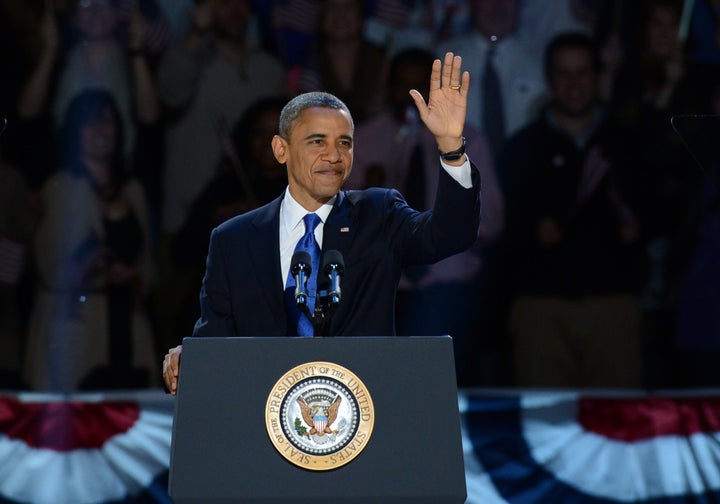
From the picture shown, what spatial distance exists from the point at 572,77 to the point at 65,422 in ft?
9.24

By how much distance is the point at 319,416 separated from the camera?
1.92 meters

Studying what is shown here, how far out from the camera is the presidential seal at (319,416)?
1.91 metres

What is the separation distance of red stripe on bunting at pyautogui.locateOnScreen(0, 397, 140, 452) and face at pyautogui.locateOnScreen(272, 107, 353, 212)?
2042mm

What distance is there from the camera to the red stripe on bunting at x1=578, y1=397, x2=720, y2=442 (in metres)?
4.36

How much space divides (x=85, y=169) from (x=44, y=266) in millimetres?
475

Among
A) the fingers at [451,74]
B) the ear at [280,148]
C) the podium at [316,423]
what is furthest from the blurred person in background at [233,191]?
the podium at [316,423]

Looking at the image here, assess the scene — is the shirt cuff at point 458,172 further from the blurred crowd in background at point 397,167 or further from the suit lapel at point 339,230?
the blurred crowd in background at point 397,167

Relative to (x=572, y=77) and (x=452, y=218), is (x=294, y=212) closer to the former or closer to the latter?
(x=452, y=218)

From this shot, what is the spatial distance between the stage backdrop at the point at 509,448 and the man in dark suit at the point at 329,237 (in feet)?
6.19

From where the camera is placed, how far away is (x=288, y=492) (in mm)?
1889

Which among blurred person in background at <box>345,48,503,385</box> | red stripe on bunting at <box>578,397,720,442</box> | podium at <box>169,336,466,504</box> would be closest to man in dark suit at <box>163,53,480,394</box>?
podium at <box>169,336,466,504</box>

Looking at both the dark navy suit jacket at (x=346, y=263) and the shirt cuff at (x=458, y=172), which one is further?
the dark navy suit jacket at (x=346, y=263)

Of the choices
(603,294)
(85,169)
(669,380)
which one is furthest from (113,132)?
(669,380)

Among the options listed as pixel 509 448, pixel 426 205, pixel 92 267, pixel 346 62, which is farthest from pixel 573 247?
pixel 92 267
